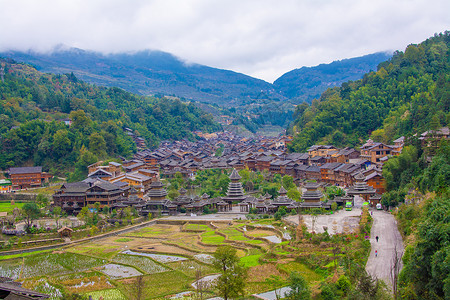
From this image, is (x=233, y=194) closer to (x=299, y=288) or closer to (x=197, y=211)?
(x=197, y=211)

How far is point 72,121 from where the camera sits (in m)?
69.8

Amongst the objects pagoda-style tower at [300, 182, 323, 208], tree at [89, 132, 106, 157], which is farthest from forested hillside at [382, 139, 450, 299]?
tree at [89, 132, 106, 157]

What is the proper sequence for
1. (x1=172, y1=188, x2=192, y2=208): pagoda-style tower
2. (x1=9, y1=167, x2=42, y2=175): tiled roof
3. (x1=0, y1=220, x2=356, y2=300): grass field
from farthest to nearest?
(x1=9, y1=167, x2=42, y2=175): tiled roof < (x1=172, y1=188, x2=192, y2=208): pagoda-style tower < (x1=0, y1=220, x2=356, y2=300): grass field

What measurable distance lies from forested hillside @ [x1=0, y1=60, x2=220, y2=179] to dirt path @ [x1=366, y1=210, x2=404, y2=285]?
41.7 m

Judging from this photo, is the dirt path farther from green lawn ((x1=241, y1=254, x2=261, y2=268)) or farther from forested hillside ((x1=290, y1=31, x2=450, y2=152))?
forested hillside ((x1=290, y1=31, x2=450, y2=152))

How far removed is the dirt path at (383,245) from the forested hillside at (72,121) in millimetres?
41688

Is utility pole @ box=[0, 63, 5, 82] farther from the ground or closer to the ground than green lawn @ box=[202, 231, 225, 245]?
farther from the ground

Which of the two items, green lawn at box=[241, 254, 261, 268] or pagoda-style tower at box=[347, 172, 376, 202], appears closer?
green lawn at box=[241, 254, 261, 268]

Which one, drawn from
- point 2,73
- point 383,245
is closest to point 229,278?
point 383,245

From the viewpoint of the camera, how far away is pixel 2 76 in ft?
274

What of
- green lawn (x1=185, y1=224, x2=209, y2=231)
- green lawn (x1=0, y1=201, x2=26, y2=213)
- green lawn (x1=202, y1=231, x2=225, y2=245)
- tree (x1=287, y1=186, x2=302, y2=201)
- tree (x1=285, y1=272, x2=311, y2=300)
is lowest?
green lawn (x1=185, y1=224, x2=209, y2=231)

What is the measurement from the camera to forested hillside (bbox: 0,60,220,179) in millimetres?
62062

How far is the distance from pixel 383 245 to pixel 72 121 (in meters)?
57.8

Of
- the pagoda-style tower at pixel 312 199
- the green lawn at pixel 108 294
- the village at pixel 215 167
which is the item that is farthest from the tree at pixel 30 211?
the pagoda-style tower at pixel 312 199
